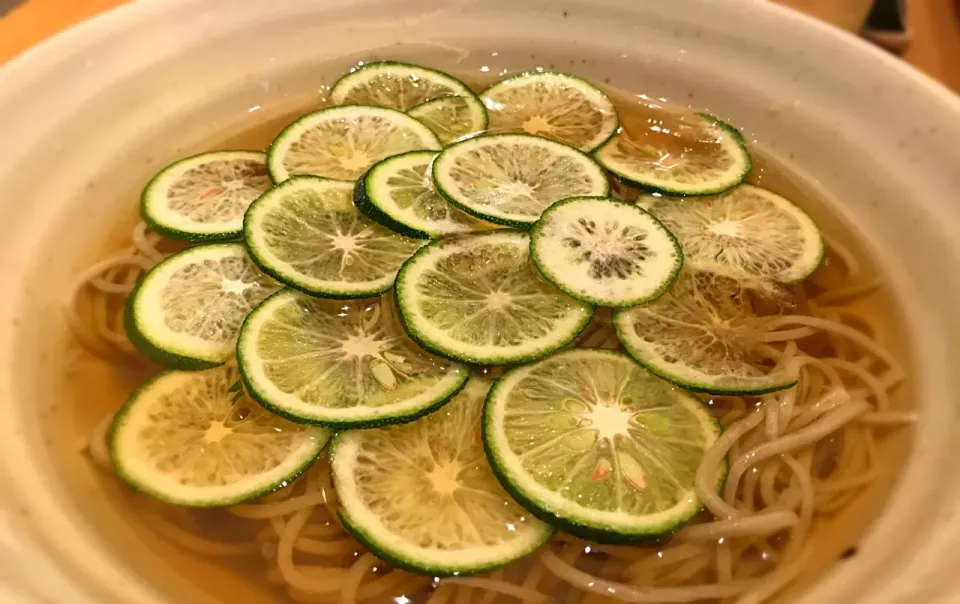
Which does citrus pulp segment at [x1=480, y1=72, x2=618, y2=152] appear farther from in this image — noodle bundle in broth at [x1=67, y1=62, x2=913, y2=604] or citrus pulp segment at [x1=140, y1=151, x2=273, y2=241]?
citrus pulp segment at [x1=140, y1=151, x2=273, y2=241]

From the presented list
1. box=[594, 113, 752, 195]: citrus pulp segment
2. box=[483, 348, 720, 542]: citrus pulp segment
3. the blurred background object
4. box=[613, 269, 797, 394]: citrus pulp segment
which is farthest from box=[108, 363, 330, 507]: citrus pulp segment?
the blurred background object

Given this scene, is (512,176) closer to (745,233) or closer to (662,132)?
(745,233)

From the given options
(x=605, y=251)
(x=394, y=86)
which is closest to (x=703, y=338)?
(x=605, y=251)

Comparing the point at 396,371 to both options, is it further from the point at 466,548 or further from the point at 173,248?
the point at 173,248

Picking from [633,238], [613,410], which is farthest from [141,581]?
[633,238]

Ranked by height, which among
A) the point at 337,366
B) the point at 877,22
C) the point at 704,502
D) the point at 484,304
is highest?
the point at 877,22
